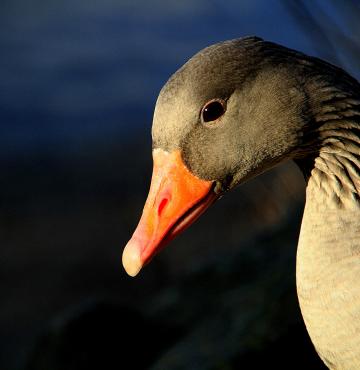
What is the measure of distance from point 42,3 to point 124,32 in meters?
3.10

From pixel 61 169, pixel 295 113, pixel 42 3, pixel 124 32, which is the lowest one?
pixel 295 113

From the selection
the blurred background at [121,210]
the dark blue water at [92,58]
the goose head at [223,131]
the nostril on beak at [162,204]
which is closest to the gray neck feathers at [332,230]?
the goose head at [223,131]

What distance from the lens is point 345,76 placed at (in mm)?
4680

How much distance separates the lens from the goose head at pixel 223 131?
14.6 feet

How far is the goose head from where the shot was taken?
14.6ft

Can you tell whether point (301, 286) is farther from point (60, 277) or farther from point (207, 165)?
point (60, 277)

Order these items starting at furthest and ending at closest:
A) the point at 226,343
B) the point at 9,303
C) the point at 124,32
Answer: the point at 124,32 → the point at 9,303 → the point at 226,343

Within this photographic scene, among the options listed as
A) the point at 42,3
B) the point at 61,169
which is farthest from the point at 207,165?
the point at 42,3

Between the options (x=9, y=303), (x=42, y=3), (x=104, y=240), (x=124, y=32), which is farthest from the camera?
(x=42, y=3)

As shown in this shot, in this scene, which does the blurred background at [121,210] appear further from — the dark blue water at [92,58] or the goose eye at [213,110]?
the goose eye at [213,110]

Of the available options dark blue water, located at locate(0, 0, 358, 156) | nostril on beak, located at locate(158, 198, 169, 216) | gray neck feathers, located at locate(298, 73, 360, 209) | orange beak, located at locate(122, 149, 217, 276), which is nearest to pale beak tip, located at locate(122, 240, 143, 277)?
orange beak, located at locate(122, 149, 217, 276)

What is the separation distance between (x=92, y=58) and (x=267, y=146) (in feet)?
52.5

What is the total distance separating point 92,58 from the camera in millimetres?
20219

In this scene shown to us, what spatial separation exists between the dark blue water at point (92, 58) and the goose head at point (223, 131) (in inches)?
419
